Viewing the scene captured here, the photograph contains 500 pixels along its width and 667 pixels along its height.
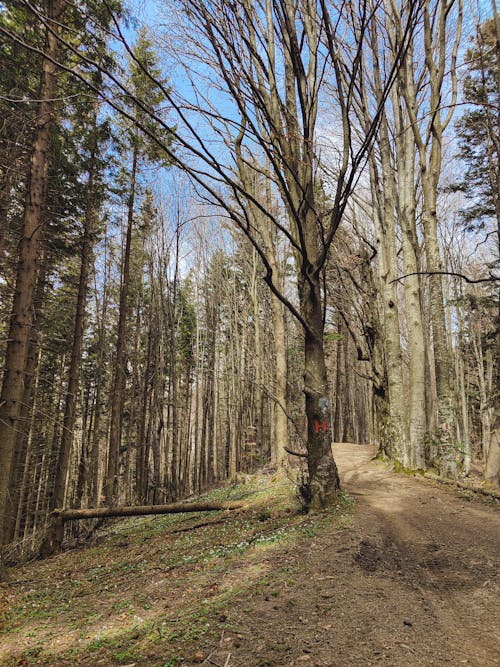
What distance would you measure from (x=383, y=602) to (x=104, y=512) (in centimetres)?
617

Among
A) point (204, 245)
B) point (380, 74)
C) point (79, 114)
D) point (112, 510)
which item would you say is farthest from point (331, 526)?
point (204, 245)

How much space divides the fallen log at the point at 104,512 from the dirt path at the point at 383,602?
378 centimetres

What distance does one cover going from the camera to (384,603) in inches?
105

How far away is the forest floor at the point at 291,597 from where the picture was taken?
7.36 ft

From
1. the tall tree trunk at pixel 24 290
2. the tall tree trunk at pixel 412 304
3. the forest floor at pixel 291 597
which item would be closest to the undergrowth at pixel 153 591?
the forest floor at pixel 291 597

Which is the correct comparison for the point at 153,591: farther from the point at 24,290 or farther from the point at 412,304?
the point at 412,304

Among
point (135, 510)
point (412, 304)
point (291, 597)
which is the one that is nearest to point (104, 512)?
point (135, 510)

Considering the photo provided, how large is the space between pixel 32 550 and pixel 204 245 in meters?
16.0

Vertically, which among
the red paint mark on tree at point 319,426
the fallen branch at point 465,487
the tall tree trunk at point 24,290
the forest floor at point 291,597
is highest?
the tall tree trunk at point 24,290

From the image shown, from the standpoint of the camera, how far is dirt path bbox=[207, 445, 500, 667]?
2.13 meters

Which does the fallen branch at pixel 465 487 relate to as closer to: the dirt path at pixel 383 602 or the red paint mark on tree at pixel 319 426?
the dirt path at pixel 383 602

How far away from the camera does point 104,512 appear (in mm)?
7305

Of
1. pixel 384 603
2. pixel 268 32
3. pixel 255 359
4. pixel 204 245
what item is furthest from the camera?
pixel 204 245

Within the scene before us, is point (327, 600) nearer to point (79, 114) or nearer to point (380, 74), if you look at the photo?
point (79, 114)
